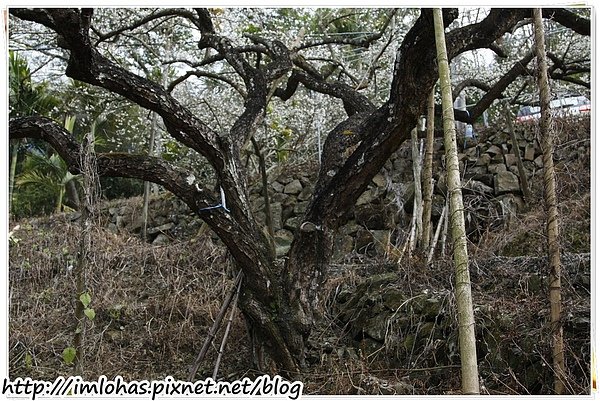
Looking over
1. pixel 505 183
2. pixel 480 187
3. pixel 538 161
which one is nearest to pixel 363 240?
pixel 480 187

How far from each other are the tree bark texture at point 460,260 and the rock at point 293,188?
16.6ft

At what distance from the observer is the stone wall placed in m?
6.31

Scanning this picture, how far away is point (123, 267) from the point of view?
6340mm

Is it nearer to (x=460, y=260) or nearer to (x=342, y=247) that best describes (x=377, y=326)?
(x=460, y=260)

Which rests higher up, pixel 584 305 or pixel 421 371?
pixel 584 305

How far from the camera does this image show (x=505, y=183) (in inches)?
258

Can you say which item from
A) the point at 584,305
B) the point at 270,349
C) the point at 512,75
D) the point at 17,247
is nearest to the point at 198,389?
the point at 270,349

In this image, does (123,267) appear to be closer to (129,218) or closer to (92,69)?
(129,218)

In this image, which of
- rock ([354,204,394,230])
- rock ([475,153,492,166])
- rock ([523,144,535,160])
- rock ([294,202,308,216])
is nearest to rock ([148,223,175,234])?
rock ([294,202,308,216])

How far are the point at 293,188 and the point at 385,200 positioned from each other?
1.42m

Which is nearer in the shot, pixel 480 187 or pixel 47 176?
pixel 480 187

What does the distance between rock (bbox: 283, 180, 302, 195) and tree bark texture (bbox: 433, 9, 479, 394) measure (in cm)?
506

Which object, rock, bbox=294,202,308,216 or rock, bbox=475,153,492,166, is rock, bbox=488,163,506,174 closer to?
rock, bbox=475,153,492,166

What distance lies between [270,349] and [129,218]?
4.75 m
